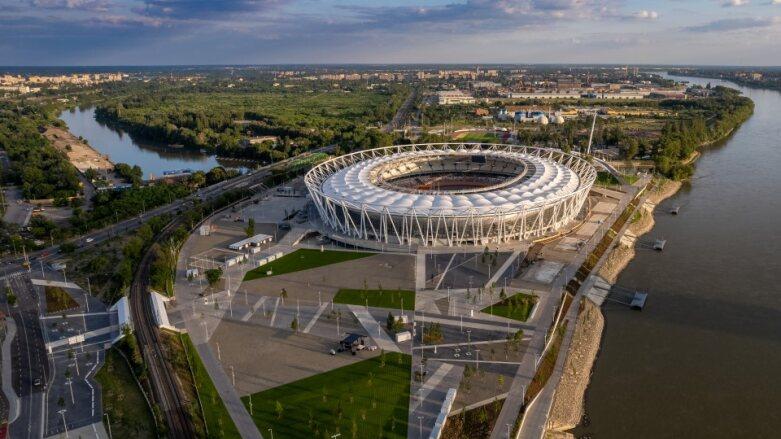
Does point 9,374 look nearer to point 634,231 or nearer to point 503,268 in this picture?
point 503,268

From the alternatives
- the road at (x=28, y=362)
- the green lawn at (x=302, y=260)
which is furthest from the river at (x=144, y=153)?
the green lawn at (x=302, y=260)

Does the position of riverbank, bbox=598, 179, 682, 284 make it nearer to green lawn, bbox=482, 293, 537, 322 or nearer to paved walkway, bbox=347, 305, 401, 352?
green lawn, bbox=482, 293, 537, 322

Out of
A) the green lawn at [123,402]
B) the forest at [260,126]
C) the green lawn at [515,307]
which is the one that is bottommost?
the green lawn at [123,402]

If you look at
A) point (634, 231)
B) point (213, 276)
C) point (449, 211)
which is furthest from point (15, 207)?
point (634, 231)

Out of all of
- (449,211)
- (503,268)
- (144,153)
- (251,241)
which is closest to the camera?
(503,268)

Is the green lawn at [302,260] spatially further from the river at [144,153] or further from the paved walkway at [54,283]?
the river at [144,153]

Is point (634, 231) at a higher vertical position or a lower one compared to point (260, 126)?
lower
